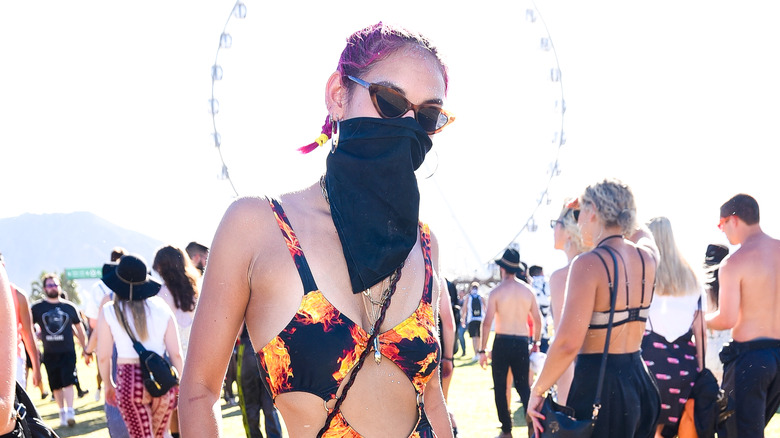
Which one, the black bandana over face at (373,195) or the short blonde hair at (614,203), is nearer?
the black bandana over face at (373,195)

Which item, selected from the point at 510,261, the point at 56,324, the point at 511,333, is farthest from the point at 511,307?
the point at 56,324

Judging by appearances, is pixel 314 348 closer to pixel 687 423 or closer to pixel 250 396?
pixel 687 423

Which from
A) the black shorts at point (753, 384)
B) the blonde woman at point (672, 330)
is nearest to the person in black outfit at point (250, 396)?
the blonde woman at point (672, 330)

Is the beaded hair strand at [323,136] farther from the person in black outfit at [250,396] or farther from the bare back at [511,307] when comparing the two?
the bare back at [511,307]

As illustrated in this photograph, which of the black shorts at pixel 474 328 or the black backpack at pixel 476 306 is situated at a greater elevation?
the black backpack at pixel 476 306

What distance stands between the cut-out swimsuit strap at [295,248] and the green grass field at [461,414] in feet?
21.6

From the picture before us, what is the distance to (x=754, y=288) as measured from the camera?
17.9 feet

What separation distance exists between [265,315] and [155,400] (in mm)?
4692

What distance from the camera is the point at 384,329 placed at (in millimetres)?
1790

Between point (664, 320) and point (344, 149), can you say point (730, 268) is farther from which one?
point (344, 149)

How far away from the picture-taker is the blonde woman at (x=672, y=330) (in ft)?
16.9

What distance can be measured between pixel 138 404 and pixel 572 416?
3355 millimetres

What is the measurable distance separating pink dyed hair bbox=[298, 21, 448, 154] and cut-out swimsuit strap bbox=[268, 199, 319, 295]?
339mm

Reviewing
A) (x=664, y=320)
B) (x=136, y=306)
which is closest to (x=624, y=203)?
(x=664, y=320)
